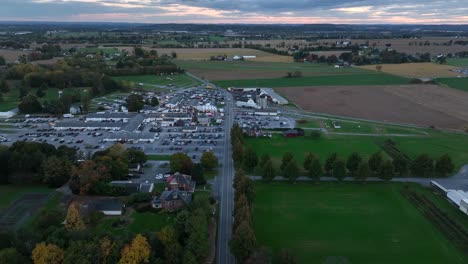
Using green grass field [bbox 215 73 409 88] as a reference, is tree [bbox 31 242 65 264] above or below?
below

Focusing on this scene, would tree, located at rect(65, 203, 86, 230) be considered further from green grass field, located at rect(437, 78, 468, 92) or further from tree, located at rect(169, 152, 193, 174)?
green grass field, located at rect(437, 78, 468, 92)

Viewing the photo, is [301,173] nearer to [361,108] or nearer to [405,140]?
[405,140]

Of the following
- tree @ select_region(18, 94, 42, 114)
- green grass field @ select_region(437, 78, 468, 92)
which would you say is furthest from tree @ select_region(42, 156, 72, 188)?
green grass field @ select_region(437, 78, 468, 92)

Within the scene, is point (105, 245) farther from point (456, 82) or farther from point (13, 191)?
point (456, 82)

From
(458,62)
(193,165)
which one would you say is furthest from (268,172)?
(458,62)

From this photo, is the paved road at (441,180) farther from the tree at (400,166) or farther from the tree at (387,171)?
the tree at (387,171)
